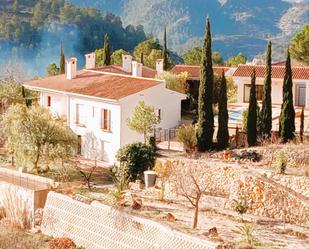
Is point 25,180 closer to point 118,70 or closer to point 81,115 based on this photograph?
point 81,115

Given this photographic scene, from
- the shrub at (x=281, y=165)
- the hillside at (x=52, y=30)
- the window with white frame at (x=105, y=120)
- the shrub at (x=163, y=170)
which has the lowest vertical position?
the shrub at (x=163, y=170)

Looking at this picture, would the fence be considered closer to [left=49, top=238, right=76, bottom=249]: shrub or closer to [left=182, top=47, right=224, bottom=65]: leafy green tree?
[left=49, top=238, right=76, bottom=249]: shrub

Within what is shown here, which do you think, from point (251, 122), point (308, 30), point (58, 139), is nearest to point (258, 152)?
point (251, 122)

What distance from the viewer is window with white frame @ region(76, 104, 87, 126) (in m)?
39.4

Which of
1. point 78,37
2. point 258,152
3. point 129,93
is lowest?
point 258,152

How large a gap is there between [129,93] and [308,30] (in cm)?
1976

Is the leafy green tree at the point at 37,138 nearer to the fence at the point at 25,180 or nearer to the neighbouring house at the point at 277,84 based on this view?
the fence at the point at 25,180

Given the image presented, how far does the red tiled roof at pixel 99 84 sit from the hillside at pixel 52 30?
319 feet

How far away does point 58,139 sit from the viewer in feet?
116

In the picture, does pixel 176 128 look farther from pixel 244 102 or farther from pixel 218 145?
pixel 244 102

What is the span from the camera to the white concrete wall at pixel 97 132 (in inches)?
1474

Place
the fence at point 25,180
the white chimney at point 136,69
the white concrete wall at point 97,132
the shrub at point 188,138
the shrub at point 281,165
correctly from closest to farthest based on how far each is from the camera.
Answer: the shrub at point 281,165, the fence at point 25,180, the shrub at point 188,138, the white concrete wall at point 97,132, the white chimney at point 136,69

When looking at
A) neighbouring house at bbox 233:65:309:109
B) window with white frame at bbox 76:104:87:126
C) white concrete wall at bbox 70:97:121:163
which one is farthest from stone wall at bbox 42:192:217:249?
neighbouring house at bbox 233:65:309:109

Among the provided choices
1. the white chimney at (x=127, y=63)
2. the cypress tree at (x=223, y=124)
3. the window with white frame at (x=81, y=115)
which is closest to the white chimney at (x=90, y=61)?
the white chimney at (x=127, y=63)
